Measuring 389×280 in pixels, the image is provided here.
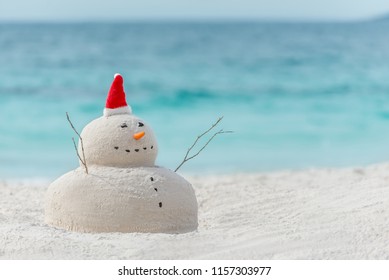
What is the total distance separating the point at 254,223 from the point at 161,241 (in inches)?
32.9

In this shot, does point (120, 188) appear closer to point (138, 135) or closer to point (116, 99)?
point (138, 135)

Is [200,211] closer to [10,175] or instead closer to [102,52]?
[10,175]

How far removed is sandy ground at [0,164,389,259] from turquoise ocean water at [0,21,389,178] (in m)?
2.15

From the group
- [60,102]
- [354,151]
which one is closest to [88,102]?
[60,102]

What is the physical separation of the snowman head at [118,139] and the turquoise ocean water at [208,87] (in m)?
3.26

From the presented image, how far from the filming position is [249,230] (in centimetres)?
349

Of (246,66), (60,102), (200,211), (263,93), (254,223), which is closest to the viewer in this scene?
(254,223)

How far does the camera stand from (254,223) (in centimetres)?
384

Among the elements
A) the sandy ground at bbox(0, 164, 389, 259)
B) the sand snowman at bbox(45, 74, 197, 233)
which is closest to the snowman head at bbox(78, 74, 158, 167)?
the sand snowman at bbox(45, 74, 197, 233)

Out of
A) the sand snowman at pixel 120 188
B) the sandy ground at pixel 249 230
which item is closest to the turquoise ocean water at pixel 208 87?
the sandy ground at pixel 249 230

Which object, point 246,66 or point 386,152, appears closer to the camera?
point 386,152

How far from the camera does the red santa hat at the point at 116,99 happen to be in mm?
3502

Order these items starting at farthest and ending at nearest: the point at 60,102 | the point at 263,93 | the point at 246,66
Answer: the point at 246,66
the point at 263,93
the point at 60,102
